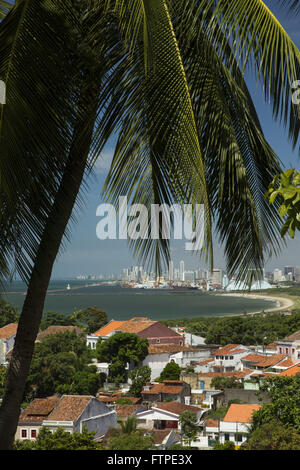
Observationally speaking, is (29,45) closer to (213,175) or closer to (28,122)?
(28,122)

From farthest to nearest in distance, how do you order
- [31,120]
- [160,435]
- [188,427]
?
[188,427]
[160,435]
[31,120]

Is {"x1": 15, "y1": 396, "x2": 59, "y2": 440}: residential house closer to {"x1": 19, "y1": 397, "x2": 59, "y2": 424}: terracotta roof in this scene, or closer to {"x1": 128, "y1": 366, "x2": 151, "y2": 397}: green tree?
{"x1": 19, "y1": 397, "x2": 59, "y2": 424}: terracotta roof

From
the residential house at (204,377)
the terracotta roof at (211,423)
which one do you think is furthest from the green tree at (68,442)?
the residential house at (204,377)

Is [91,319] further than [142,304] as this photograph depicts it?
No

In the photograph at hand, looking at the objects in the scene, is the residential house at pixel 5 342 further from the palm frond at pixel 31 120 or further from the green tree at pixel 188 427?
the palm frond at pixel 31 120

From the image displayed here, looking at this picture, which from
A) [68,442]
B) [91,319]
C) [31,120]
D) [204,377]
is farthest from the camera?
→ [91,319]

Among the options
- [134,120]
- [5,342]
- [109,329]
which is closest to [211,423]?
[5,342]

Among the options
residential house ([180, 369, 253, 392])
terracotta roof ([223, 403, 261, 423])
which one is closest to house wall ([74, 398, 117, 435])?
terracotta roof ([223, 403, 261, 423])

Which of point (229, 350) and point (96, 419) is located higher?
point (229, 350)

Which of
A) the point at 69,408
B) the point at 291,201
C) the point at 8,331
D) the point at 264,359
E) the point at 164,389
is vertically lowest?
the point at 164,389

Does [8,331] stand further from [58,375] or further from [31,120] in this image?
[31,120]
